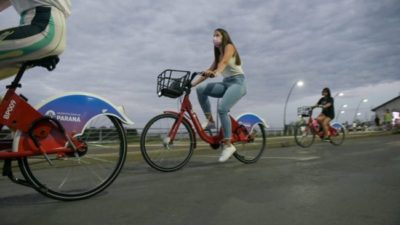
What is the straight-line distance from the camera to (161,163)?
19.1 feet

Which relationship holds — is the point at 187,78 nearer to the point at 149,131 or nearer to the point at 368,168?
the point at 149,131

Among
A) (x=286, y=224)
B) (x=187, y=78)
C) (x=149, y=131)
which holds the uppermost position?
(x=187, y=78)

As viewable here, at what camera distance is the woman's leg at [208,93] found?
654 centimetres

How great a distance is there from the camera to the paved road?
2.89m

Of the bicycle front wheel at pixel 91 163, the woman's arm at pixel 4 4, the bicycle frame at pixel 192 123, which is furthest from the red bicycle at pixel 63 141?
the bicycle frame at pixel 192 123

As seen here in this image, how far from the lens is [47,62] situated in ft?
11.4

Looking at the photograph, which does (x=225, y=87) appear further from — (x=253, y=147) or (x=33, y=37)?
(x=33, y=37)

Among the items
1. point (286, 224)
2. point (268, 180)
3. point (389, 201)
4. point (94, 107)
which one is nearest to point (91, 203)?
point (94, 107)

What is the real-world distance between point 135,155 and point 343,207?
5.09 m

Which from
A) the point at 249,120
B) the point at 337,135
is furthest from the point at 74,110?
the point at 337,135

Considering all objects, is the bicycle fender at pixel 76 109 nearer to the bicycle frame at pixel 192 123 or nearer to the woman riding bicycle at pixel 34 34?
the woman riding bicycle at pixel 34 34

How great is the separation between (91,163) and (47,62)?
1.09 m

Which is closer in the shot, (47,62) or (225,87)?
(47,62)

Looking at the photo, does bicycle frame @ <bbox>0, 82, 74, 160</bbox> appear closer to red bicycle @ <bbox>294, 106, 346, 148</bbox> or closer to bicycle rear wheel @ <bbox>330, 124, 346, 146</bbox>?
red bicycle @ <bbox>294, 106, 346, 148</bbox>
